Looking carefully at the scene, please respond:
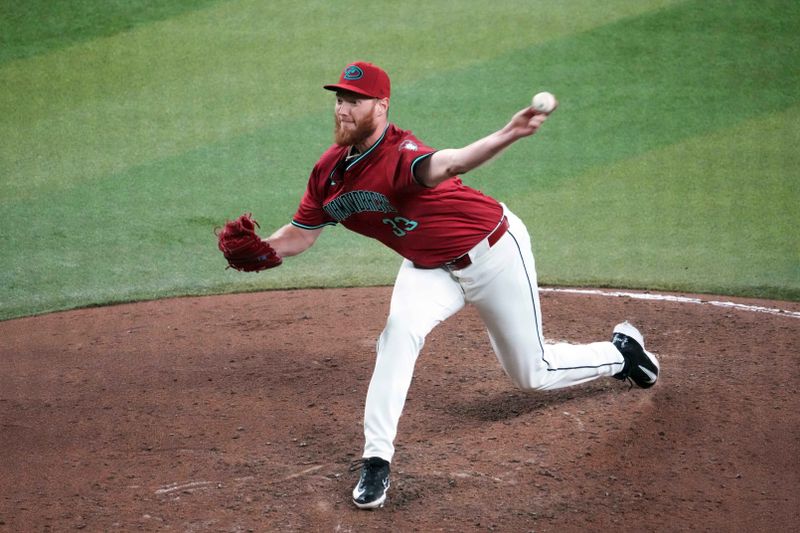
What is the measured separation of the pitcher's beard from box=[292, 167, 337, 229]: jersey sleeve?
1.00ft

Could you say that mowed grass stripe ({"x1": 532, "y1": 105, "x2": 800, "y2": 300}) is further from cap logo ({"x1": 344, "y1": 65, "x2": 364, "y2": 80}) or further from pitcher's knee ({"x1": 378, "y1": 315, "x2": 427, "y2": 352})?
cap logo ({"x1": 344, "y1": 65, "x2": 364, "y2": 80})

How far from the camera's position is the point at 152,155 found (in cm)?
851

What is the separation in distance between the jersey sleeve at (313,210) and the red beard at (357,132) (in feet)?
1.00

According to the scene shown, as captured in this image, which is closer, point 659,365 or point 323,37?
point 659,365

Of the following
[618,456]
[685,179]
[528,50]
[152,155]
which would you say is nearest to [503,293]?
[618,456]

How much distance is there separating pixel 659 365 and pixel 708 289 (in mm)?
1511

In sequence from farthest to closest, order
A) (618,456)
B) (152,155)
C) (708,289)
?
(152,155), (708,289), (618,456)

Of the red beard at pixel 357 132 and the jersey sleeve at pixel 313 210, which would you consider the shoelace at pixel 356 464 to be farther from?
the red beard at pixel 357 132

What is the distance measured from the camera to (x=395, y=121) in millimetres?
8844

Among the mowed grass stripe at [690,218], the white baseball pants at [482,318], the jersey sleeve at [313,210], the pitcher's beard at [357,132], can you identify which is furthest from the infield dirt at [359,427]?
the pitcher's beard at [357,132]

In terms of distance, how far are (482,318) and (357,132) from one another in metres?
1.00

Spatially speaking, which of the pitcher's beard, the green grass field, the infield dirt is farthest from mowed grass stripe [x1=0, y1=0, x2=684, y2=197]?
the pitcher's beard

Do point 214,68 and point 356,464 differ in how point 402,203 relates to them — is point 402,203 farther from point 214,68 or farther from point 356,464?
point 214,68

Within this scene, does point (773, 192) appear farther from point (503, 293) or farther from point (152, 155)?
point (152, 155)
